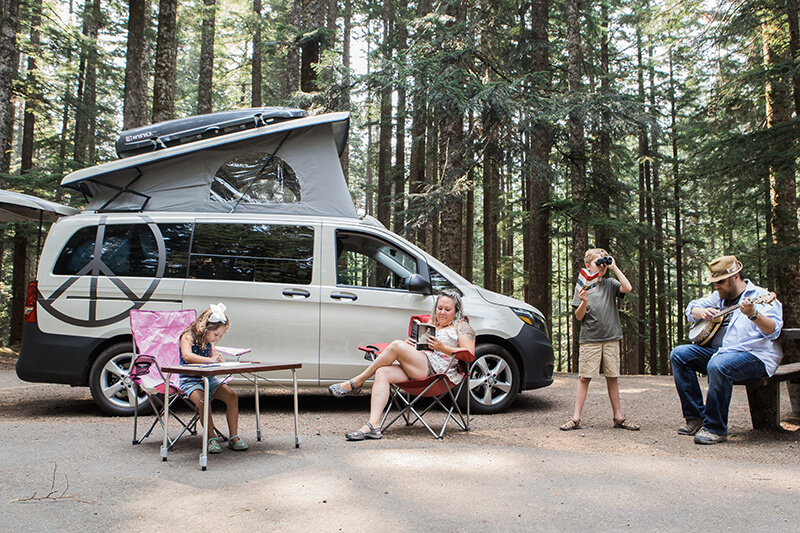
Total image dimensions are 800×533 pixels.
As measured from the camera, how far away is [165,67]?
10297 mm

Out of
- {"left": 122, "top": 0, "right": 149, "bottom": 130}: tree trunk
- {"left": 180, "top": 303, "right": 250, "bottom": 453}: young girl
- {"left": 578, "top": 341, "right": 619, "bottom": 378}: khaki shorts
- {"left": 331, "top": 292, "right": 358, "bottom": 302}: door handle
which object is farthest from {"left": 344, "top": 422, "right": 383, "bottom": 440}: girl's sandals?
{"left": 122, "top": 0, "right": 149, "bottom": 130}: tree trunk

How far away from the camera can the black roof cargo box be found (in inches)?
258

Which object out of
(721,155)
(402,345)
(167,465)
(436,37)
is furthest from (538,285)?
(167,465)

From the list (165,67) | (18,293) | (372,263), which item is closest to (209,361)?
(372,263)

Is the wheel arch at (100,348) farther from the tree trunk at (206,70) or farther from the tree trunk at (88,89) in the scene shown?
the tree trunk at (88,89)

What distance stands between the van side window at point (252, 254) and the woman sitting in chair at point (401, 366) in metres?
1.53

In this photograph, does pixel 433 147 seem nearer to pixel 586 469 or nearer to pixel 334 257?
pixel 334 257

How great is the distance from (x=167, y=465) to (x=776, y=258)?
34.1 feet

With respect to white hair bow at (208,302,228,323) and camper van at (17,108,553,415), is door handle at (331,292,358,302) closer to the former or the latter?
camper van at (17,108,553,415)

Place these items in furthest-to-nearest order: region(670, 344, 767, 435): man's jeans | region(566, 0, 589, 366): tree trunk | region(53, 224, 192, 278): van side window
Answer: region(566, 0, 589, 366): tree trunk → region(53, 224, 192, 278): van side window → region(670, 344, 767, 435): man's jeans

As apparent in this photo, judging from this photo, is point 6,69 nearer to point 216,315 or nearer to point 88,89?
point 88,89

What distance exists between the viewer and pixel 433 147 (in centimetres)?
1605

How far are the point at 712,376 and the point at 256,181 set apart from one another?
16.5ft

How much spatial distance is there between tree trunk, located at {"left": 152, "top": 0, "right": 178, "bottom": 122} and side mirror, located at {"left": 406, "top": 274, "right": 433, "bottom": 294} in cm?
636
